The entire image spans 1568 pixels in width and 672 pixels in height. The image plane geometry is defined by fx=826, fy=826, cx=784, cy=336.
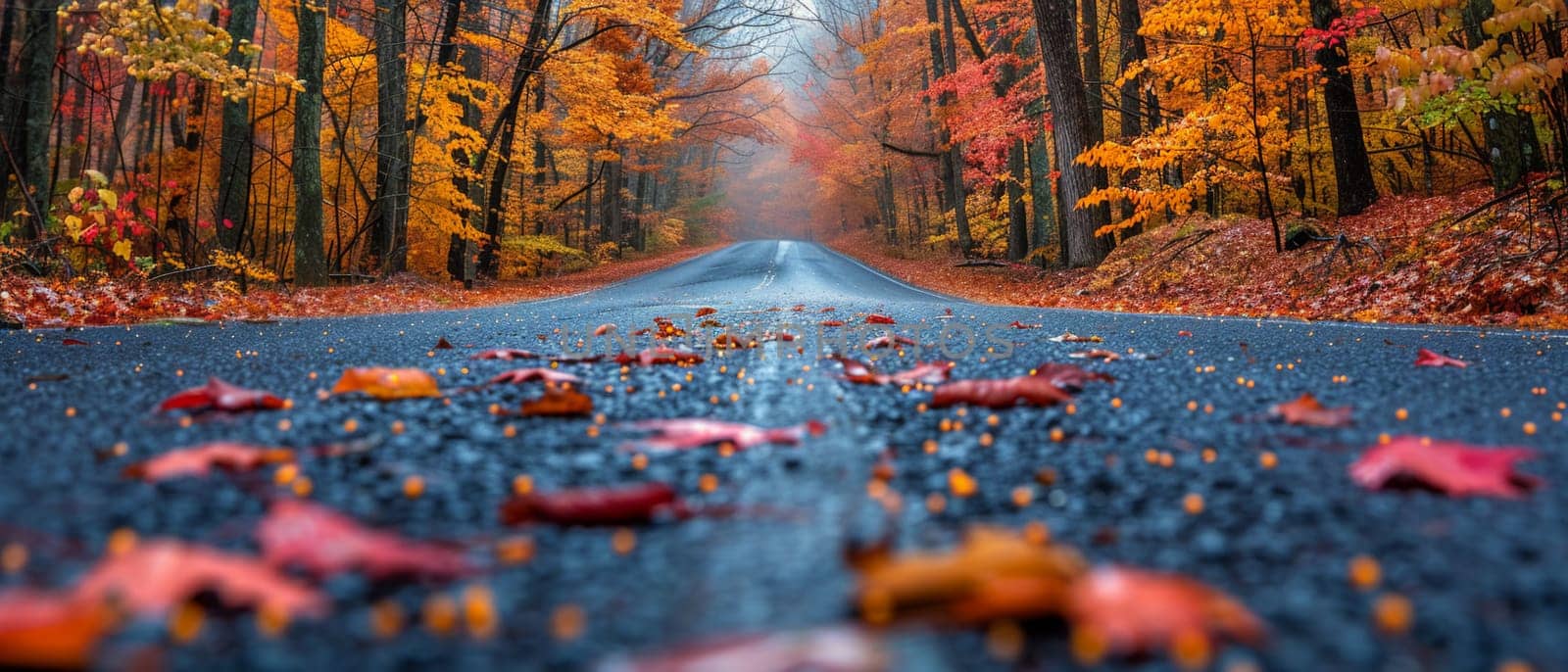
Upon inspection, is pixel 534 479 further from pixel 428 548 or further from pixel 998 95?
pixel 998 95

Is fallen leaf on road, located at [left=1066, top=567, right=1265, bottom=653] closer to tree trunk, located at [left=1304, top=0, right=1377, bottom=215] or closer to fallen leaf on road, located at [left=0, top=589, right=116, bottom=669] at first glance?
fallen leaf on road, located at [left=0, top=589, right=116, bottom=669]

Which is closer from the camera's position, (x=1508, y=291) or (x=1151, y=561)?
(x=1151, y=561)

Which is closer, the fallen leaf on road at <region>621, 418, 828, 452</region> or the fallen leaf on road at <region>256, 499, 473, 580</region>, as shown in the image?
the fallen leaf on road at <region>256, 499, 473, 580</region>

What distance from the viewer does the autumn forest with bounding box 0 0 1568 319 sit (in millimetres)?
7980

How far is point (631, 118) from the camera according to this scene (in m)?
19.1

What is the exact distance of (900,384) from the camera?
3029 mm

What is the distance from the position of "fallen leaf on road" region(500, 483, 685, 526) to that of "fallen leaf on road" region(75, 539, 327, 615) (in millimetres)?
350

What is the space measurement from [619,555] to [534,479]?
47 cm

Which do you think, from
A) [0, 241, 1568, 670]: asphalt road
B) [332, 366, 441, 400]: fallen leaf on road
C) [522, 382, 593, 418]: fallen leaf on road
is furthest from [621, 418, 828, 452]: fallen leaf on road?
[332, 366, 441, 400]: fallen leaf on road

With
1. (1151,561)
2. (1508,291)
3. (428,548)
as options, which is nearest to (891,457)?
(1151,561)

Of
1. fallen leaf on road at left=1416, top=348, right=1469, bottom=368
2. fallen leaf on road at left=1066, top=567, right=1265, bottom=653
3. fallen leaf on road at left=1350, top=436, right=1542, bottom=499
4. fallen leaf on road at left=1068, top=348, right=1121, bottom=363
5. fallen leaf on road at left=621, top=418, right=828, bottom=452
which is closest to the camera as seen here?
Result: fallen leaf on road at left=1066, top=567, right=1265, bottom=653

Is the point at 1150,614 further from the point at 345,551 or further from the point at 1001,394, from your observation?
the point at 1001,394

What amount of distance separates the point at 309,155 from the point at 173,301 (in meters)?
4.21

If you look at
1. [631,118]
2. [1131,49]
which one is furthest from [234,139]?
[1131,49]
